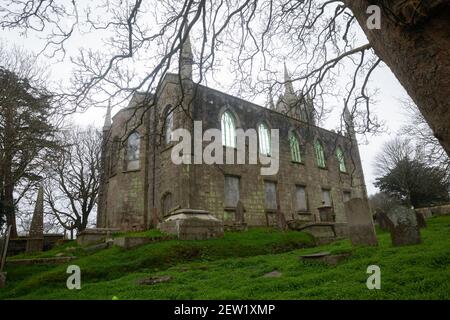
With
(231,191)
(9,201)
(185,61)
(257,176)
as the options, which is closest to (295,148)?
(257,176)

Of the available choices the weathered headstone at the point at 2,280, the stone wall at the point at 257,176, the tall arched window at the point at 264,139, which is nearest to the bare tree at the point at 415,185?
the stone wall at the point at 257,176

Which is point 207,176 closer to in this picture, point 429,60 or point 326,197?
point 326,197

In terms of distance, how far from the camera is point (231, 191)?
56.2 ft

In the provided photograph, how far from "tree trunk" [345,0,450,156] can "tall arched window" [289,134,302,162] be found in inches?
799

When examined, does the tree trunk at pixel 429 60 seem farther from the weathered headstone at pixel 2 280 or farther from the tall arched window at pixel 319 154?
the tall arched window at pixel 319 154

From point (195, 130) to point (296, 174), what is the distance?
9.04m

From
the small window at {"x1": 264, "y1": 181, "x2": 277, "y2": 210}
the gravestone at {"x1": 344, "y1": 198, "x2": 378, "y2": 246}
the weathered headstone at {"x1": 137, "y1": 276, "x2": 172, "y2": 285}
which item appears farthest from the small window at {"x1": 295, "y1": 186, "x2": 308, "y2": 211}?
the weathered headstone at {"x1": 137, "y1": 276, "x2": 172, "y2": 285}

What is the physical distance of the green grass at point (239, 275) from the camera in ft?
13.8

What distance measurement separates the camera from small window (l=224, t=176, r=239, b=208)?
1684 cm

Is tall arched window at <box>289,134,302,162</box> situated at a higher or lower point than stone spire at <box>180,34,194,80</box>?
higher

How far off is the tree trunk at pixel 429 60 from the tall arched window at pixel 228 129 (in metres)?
15.7

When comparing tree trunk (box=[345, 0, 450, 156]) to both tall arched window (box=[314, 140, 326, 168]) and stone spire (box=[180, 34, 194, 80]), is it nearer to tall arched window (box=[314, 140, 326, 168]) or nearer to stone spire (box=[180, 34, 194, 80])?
stone spire (box=[180, 34, 194, 80])

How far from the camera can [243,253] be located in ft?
34.4

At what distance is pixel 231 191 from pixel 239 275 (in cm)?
1070
